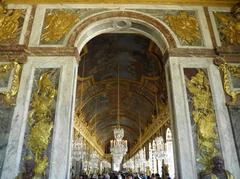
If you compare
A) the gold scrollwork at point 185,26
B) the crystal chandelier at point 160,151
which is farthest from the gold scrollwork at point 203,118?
the crystal chandelier at point 160,151

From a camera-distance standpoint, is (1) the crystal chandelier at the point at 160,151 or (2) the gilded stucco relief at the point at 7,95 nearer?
(2) the gilded stucco relief at the point at 7,95

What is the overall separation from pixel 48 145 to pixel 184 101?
4.09 meters

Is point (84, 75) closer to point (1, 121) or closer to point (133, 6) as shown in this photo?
point (133, 6)

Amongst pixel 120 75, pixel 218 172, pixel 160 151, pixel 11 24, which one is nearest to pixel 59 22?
pixel 11 24

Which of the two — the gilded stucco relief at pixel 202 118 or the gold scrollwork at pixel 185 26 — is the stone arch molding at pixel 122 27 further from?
the gilded stucco relief at pixel 202 118

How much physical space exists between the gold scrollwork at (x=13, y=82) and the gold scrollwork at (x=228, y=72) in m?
6.20

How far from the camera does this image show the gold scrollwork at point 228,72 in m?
6.97

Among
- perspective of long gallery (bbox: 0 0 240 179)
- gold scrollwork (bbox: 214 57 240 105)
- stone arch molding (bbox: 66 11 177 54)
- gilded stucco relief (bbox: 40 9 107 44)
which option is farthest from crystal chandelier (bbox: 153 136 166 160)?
gilded stucco relief (bbox: 40 9 107 44)

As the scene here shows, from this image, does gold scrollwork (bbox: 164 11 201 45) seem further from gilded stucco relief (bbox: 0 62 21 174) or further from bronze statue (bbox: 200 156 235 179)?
gilded stucco relief (bbox: 0 62 21 174)

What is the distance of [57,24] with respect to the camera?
8133 millimetres

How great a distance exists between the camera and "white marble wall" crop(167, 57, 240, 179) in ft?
20.2

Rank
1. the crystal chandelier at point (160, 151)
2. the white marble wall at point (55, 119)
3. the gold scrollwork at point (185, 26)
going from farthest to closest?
the crystal chandelier at point (160, 151)
the gold scrollwork at point (185, 26)
the white marble wall at point (55, 119)

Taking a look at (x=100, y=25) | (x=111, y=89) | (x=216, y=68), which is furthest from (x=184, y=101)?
(x=111, y=89)

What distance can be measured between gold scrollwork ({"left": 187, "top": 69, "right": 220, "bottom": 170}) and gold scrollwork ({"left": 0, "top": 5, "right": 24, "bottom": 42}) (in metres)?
6.04
